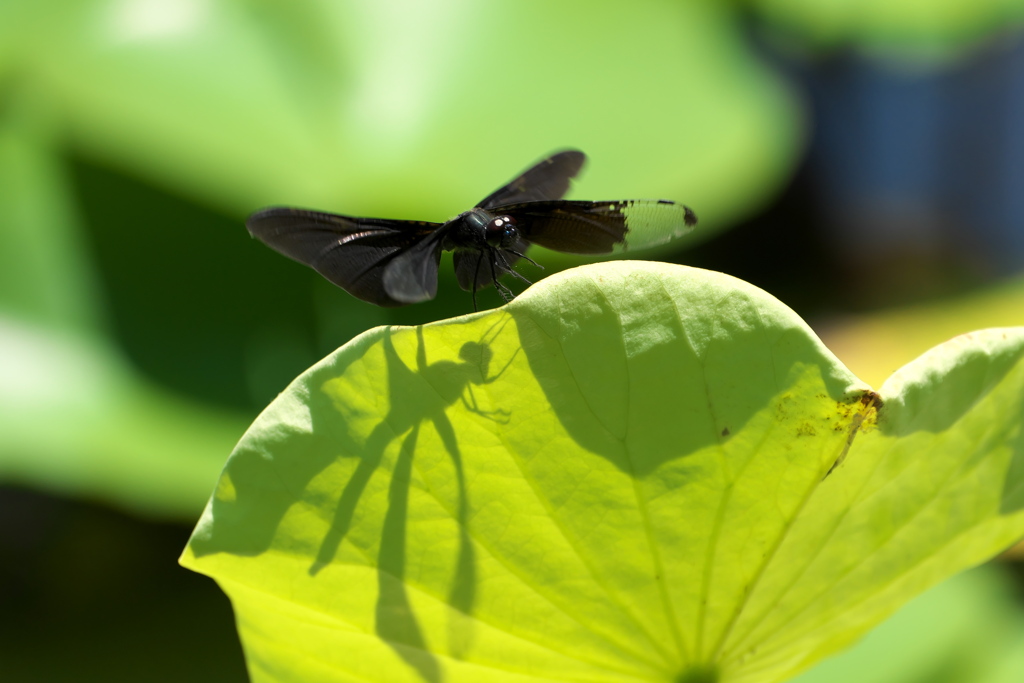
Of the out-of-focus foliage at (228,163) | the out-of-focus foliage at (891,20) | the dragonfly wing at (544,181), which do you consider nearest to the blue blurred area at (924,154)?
the out-of-focus foliage at (891,20)

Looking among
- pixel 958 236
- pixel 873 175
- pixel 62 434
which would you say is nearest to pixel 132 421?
pixel 62 434

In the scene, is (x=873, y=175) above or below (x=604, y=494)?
above

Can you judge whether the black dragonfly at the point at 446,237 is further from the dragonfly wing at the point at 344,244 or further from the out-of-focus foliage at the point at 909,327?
the out-of-focus foliage at the point at 909,327

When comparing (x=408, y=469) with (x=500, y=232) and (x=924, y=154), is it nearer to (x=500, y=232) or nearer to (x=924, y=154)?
(x=500, y=232)

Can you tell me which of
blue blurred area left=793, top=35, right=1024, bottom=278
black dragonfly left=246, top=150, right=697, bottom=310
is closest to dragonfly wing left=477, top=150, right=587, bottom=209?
black dragonfly left=246, top=150, right=697, bottom=310

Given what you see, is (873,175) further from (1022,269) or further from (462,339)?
(462,339)

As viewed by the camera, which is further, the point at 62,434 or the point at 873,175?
the point at 873,175
